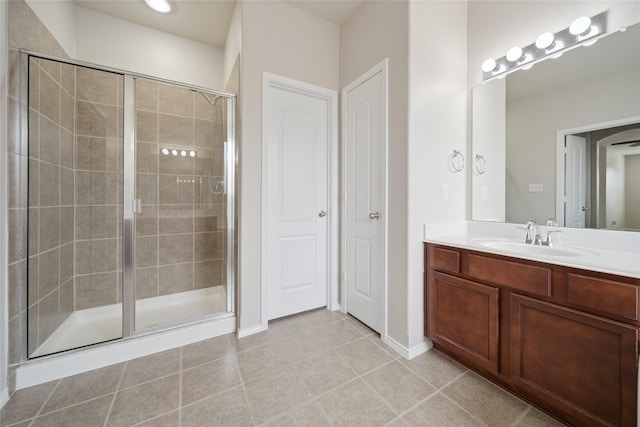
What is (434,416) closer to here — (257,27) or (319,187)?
(319,187)

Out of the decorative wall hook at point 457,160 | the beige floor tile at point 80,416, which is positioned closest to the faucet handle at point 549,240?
the decorative wall hook at point 457,160

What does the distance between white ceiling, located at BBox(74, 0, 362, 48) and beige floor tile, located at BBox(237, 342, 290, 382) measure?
9.58 ft

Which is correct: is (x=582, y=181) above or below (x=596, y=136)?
below

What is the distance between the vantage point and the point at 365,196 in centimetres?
216

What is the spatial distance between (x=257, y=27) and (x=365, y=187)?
1.62 metres

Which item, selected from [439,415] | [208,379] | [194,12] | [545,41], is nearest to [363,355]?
[439,415]

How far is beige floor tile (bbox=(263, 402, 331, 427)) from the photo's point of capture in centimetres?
123

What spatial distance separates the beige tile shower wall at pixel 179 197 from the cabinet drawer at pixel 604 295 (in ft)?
7.77

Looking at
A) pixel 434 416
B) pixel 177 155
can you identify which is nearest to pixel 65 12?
pixel 177 155

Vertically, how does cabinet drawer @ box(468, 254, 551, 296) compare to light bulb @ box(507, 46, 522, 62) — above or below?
below

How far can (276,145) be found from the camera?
2.23 meters

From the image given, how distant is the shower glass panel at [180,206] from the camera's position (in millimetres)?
2270

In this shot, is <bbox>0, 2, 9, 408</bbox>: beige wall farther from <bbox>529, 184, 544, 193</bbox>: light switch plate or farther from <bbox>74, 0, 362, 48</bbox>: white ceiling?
<bbox>529, 184, 544, 193</bbox>: light switch plate

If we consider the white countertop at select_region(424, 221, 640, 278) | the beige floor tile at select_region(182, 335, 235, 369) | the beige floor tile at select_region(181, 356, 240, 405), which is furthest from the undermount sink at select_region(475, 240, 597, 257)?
the beige floor tile at select_region(182, 335, 235, 369)
